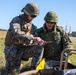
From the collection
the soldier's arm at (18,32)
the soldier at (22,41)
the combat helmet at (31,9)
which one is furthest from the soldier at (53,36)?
the soldier's arm at (18,32)

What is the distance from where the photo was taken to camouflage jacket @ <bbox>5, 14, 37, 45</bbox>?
8469 mm

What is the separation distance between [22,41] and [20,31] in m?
0.26

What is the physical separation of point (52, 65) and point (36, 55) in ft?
1.61

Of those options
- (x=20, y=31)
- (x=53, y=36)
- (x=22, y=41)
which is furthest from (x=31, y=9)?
(x=53, y=36)

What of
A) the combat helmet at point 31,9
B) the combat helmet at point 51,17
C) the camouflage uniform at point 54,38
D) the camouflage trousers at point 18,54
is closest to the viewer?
the combat helmet at point 31,9

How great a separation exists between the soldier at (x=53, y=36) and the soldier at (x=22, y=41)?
360 millimetres

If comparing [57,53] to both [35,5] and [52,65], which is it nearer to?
[52,65]

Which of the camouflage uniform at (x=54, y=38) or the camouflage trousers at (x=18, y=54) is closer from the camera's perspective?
the camouflage trousers at (x=18, y=54)

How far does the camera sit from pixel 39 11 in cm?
901

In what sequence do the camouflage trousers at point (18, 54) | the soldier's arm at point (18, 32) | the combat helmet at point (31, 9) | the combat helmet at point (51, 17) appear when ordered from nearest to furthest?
1. the soldier's arm at point (18, 32)
2. the combat helmet at point (31, 9)
3. the camouflage trousers at point (18, 54)
4. the combat helmet at point (51, 17)

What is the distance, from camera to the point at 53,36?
31.9ft

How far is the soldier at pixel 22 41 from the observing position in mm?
8586

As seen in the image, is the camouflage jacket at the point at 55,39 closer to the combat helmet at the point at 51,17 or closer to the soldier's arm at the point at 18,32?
the combat helmet at the point at 51,17

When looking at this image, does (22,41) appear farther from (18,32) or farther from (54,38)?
(54,38)
